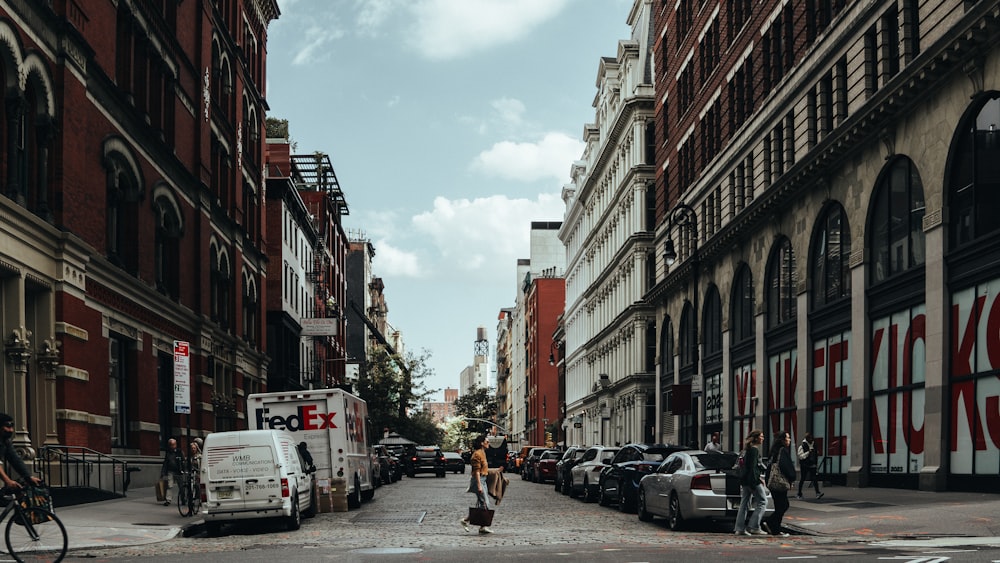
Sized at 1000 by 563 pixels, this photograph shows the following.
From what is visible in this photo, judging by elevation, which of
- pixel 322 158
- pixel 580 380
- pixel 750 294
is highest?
pixel 322 158

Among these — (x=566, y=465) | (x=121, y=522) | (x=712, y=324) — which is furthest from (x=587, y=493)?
(x=712, y=324)

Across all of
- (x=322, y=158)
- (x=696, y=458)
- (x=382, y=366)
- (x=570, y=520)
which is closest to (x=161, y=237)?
(x=570, y=520)

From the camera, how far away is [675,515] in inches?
861

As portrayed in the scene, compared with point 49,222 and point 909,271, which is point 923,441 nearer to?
point 909,271

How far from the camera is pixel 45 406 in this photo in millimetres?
27250

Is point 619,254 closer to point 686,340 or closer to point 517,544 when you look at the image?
point 686,340

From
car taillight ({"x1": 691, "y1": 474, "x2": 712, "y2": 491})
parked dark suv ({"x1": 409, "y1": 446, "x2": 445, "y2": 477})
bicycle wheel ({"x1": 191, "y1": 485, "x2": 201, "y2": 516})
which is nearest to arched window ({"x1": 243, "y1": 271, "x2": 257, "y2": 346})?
parked dark suv ({"x1": 409, "y1": 446, "x2": 445, "y2": 477})

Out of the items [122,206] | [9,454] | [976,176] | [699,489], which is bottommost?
[699,489]

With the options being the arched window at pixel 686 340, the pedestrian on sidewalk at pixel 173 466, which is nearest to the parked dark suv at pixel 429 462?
the arched window at pixel 686 340

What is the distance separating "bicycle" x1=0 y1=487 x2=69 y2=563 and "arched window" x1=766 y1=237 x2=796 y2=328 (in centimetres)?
2823

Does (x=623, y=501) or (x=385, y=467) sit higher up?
(x=623, y=501)

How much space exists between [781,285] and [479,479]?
71.9 feet

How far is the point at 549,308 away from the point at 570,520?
105275 mm

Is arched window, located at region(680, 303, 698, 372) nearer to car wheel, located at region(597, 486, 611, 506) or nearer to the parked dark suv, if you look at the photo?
the parked dark suv
